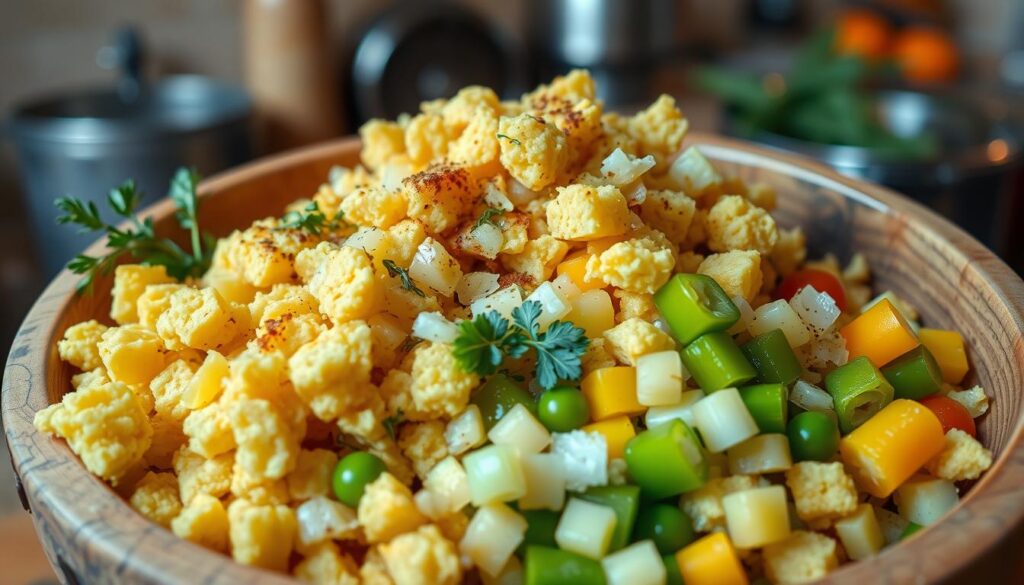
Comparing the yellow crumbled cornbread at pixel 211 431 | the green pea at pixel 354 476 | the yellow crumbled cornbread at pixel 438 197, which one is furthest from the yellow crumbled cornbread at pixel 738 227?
the yellow crumbled cornbread at pixel 211 431

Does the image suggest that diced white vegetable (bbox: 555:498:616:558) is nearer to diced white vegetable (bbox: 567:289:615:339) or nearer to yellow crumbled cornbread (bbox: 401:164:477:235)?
diced white vegetable (bbox: 567:289:615:339)

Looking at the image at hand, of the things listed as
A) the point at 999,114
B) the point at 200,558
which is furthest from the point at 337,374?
the point at 999,114

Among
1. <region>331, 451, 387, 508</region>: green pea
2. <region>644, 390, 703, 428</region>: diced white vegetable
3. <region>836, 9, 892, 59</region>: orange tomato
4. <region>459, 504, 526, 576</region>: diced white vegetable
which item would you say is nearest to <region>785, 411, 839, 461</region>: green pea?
<region>644, 390, 703, 428</region>: diced white vegetable

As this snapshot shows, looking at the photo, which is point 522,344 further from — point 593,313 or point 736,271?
point 736,271

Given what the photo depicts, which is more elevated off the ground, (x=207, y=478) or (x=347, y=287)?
(x=347, y=287)

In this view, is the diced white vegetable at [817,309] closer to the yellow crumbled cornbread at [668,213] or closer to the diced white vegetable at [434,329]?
the yellow crumbled cornbread at [668,213]

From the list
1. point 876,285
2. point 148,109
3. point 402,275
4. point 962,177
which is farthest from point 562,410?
point 148,109

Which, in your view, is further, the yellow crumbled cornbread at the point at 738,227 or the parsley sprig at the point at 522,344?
the yellow crumbled cornbread at the point at 738,227
